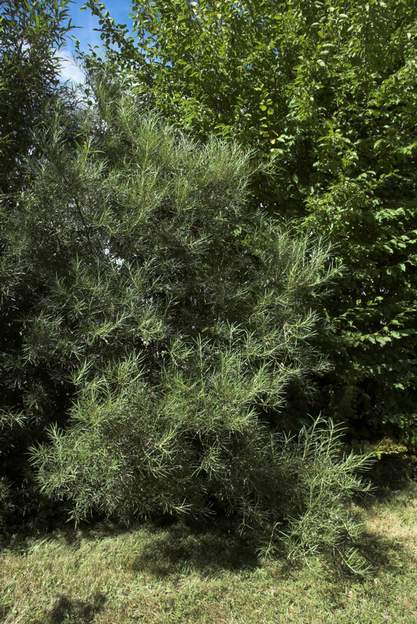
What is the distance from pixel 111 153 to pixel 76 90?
0.71 m

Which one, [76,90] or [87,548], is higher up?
[76,90]

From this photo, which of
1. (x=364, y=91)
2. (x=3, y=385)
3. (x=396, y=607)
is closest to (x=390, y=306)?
(x=364, y=91)

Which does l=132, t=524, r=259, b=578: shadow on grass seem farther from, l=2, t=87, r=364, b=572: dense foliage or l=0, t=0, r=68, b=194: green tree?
l=0, t=0, r=68, b=194: green tree

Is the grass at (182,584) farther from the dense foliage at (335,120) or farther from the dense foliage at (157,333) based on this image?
the dense foliage at (335,120)

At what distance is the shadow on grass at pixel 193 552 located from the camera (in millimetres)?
3645

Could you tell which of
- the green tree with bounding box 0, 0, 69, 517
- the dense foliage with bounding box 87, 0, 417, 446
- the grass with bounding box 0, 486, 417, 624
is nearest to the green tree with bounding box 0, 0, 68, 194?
the green tree with bounding box 0, 0, 69, 517

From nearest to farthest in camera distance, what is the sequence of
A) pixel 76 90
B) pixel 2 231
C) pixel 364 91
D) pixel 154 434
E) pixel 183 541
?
pixel 154 434 → pixel 2 231 → pixel 183 541 → pixel 76 90 → pixel 364 91

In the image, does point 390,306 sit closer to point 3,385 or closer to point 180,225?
point 180,225

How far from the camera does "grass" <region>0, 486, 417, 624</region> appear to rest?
314 centimetres

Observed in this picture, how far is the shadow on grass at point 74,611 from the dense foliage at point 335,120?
265 centimetres

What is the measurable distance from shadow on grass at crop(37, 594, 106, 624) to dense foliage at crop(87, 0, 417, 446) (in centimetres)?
265

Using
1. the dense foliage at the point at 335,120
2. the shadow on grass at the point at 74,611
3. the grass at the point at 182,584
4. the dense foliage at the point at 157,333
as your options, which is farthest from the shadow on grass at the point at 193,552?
the dense foliage at the point at 335,120

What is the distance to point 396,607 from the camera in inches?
131

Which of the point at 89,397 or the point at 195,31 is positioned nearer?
the point at 89,397
